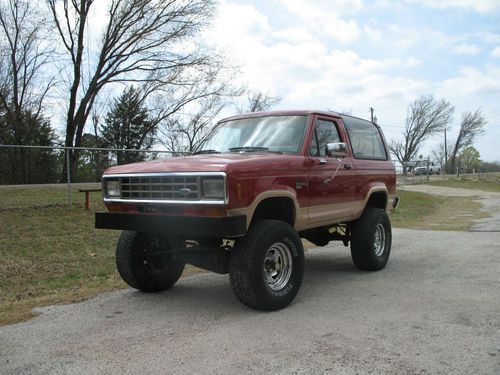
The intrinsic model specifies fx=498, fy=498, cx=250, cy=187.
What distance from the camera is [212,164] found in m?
4.67

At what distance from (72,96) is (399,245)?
22.0 meters

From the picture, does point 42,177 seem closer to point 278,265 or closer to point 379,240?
point 379,240

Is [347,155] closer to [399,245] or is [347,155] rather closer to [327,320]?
[327,320]

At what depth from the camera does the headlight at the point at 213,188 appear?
4543 mm

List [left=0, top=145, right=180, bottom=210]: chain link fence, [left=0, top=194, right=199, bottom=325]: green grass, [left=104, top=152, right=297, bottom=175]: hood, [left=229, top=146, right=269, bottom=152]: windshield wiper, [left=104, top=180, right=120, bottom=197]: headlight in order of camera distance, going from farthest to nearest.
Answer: [left=0, top=145, right=180, bottom=210]: chain link fence → [left=0, top=194, right=199, bottom=325]: green grass → [left=229, top=146, right=269, bottom=152]: windshield wiper → [left=104, top=180, right=120, bottom=197]: headlight → [left=104, top=152, right=297, bottom=175]: hood

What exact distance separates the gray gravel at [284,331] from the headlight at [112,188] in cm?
119

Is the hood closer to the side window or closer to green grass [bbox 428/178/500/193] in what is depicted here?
the side window

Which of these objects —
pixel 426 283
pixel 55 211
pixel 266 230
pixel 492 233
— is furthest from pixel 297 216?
pixel 55 211

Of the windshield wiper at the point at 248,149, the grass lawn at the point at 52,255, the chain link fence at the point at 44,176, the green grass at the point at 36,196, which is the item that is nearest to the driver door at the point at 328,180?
the windshield wiper at the point at 248,149

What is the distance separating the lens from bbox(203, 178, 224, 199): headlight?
4543mm

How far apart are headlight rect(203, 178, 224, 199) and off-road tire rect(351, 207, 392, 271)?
9.53ft

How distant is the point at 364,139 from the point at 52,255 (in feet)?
17.3

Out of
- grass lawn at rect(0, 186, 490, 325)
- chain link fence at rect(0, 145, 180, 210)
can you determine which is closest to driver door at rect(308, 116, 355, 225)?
grass lawn at rect(0, 186, 490, 325)

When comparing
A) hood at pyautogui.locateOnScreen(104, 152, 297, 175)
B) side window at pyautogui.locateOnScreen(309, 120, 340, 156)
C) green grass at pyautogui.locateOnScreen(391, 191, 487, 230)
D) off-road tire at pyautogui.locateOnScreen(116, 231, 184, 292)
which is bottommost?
green grass at pyautogui.locateOnScreen(391, 191, 487, 230)
